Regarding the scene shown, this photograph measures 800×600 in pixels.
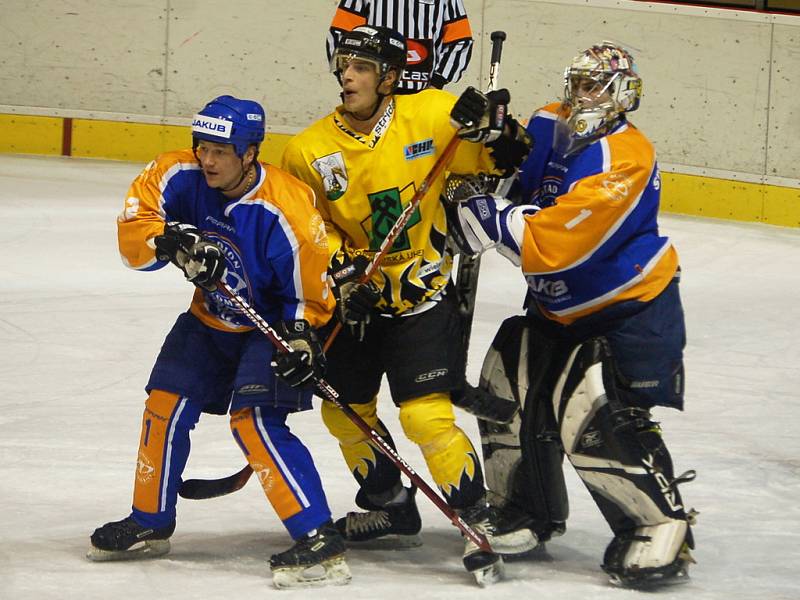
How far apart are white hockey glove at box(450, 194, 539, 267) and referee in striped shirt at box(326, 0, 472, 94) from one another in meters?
2.04

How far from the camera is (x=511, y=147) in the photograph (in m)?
3.26

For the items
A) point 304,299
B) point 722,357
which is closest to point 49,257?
point 722,357

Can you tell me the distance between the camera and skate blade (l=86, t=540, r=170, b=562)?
3234 millimetres

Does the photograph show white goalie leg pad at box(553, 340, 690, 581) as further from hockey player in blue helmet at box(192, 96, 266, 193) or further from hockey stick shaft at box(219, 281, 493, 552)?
hockey player in blue helmet at box(192, 96, 266, 193)

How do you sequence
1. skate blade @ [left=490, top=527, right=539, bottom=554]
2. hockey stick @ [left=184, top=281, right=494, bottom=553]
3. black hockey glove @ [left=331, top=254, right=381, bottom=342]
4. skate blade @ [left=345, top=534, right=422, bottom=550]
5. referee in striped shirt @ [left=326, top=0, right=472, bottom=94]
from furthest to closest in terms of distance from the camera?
referee in striped shirt @ [left=326, top=0, right=472, bottom=94]
skate blade @ [left=345, top=534, right=422, bottom=550]
skate blade @ [left=490, top=527, right=539, bottom=554]
black hockey glove @ [left=331, top=254, right=381, bottom=342]
hockey stick @ [left=184, top=281, right=494, bottom=553]

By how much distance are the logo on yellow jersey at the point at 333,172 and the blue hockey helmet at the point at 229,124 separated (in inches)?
8.4

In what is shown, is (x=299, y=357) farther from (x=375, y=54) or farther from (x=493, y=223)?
(x=375, y=54)

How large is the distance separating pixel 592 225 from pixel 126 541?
4.14 ft

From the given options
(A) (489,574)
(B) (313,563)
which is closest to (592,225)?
(A) (489,574)

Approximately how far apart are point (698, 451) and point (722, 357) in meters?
1.14

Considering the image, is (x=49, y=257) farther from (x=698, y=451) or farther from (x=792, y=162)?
(x=792, y=162)

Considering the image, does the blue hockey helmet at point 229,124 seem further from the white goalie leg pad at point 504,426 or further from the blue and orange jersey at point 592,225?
the white goalie leg pad at point 504,426

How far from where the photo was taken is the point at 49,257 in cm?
641

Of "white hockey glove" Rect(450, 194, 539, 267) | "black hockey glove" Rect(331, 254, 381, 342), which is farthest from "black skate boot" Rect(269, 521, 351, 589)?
"white hockey glove" Rect(450, 194, 539, 267)
